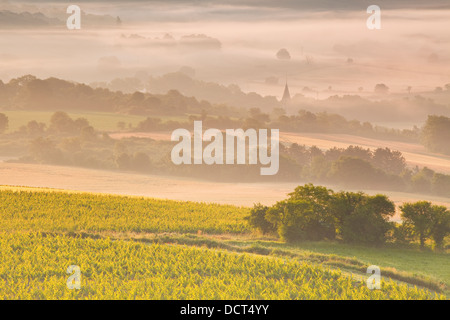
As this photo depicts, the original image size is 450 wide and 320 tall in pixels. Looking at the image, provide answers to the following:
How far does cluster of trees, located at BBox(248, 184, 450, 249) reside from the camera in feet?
155

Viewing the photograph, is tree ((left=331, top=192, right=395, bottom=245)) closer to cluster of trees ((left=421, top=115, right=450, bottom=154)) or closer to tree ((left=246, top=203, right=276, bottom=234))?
tree ((left=246, top=203, right=276, bottom=234))

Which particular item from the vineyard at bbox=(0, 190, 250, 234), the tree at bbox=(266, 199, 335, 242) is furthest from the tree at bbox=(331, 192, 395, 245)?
the vineyard at bbox=(0, 190, 250, 234)

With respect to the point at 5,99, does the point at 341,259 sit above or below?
below

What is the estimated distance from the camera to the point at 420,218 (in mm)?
48562

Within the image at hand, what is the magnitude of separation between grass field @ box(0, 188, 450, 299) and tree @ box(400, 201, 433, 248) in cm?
272

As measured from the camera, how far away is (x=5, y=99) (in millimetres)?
187875

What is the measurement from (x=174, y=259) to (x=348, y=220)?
59.0 feet

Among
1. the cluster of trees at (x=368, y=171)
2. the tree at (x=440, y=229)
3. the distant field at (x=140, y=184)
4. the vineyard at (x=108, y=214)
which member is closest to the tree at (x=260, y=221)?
the vineyard at (x=108, y=214)

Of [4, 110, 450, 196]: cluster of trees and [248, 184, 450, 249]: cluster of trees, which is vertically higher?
[4, 110, 450, 196]: cluster of trees
